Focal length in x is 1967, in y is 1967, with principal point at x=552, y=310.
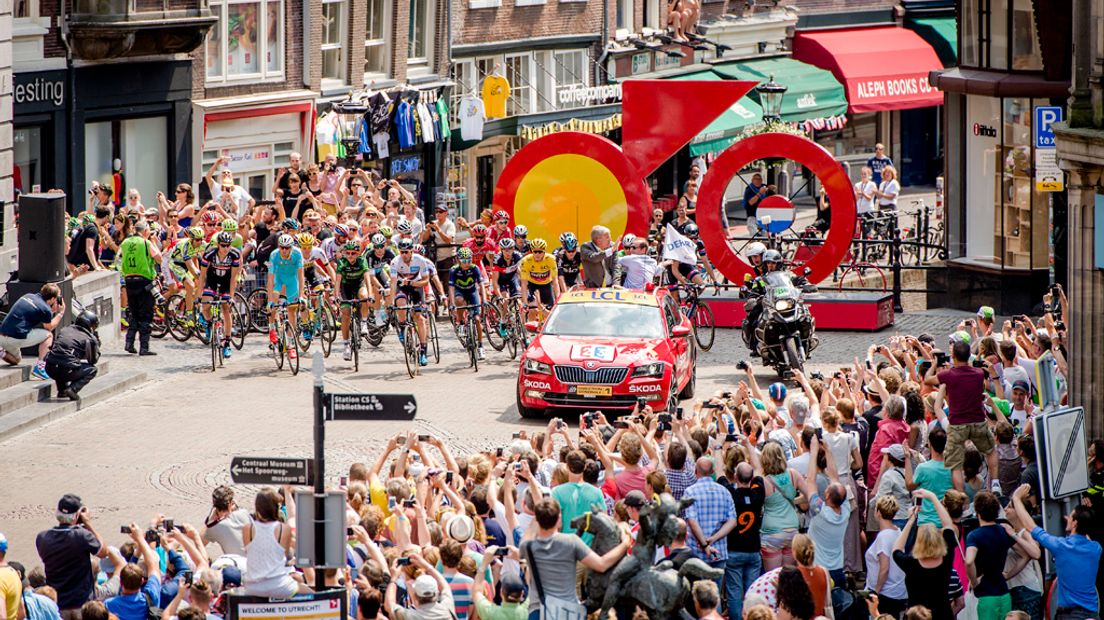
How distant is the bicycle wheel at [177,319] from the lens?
2656 cm

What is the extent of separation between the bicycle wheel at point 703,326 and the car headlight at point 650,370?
18.3 feet

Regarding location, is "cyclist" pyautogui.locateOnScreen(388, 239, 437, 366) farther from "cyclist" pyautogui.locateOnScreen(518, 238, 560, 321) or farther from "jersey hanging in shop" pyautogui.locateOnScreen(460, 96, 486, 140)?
"jersey hanging in shop" pyautogui.locateOnScreen(460, 96, 486, 140)

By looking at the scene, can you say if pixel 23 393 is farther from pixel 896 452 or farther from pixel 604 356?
pixel 896 452

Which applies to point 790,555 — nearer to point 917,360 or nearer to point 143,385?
point 917,360

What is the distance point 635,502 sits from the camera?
12500 mm

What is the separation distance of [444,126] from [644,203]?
1134 centimetres

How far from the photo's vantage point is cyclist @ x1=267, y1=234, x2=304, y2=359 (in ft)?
80.3

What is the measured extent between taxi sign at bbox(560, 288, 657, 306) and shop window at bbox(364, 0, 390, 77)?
17085 millimetres

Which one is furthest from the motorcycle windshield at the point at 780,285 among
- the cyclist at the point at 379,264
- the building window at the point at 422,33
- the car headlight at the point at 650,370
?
the building window at the point at 422,33

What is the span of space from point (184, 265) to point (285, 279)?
6.75 feet

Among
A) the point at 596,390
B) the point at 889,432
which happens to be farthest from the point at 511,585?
the point at 596,390

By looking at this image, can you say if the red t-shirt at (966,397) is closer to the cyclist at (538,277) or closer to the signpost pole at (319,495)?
the signpost pole at (319,495)

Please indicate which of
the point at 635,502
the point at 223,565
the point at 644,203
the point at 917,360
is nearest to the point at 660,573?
the point at 635,502

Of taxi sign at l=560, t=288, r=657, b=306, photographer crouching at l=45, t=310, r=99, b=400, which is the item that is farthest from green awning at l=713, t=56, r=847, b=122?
photographer crouching at l=45, t=310, r=99, b=400
